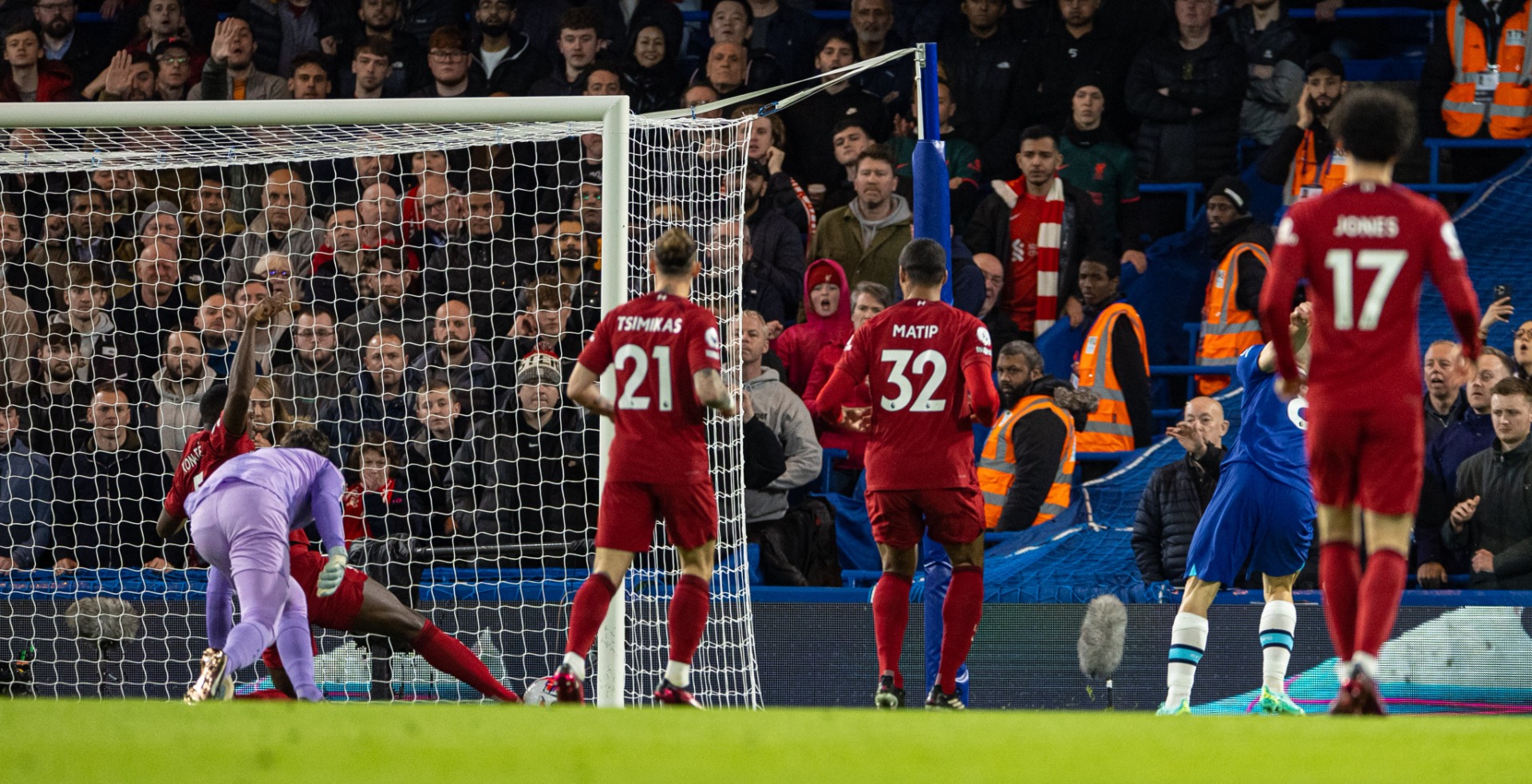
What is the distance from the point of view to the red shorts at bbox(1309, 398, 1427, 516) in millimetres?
4723

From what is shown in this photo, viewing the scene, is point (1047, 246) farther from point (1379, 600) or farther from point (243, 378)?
point (1379, 600)

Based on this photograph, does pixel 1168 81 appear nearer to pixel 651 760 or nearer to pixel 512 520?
pixel 512 520

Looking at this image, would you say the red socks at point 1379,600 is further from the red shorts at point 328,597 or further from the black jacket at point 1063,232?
the black jacket at point 1063,232

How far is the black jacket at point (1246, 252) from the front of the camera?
9875 millimetres

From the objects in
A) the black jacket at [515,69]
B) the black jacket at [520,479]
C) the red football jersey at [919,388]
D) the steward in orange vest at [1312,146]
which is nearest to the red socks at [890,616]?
the red football jersey at [919,388]

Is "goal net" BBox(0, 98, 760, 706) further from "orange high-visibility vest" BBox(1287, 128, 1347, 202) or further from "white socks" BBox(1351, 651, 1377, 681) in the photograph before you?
"orange high-visibility vest" BBox(1287, 128, 1347, 202)

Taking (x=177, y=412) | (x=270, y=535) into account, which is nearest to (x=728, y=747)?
(x=270, y=535)

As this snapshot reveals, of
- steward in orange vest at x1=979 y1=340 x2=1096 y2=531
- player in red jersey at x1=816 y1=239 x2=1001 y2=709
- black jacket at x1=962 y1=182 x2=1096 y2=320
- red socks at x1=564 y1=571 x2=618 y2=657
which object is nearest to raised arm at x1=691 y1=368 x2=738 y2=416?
player in red jersey at x1=816 y1=239 x2=1001 y2=709

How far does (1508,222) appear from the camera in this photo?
10.6m

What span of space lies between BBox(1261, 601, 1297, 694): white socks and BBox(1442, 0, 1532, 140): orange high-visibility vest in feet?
18.8

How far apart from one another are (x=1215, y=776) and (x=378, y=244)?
7.36 metres

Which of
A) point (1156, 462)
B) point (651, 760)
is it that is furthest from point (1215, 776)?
point (1156, 462)

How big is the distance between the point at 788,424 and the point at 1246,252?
120 inches

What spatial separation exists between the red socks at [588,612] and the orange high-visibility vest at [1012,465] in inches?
119
